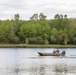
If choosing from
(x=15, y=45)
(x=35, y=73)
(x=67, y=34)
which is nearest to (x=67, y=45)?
(x=67, y=34)

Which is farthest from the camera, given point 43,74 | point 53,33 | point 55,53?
point 53,33

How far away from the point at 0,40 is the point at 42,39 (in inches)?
751

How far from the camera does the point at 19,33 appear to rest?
620ft

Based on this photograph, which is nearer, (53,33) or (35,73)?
(35,73)

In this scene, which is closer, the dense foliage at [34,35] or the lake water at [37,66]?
the lake water at [37,66]

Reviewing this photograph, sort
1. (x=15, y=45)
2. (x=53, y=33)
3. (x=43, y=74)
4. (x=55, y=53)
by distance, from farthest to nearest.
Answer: (x=53, y=33)
(x=15, y=45)
(x=55, y=53)
(x=43, y=74)

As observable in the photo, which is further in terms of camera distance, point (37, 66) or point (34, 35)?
point (34, 35)

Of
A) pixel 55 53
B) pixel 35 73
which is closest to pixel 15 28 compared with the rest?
pixel 55 53

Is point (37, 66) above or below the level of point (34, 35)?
above

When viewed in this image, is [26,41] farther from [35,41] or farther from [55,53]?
[55,53]

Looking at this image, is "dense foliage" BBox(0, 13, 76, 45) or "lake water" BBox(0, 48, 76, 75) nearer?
"lake water" BBox(0, 48, 76, 75)

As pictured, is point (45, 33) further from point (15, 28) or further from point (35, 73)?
point (35, 73)

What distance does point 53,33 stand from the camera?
193m

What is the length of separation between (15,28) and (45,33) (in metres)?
14.4
